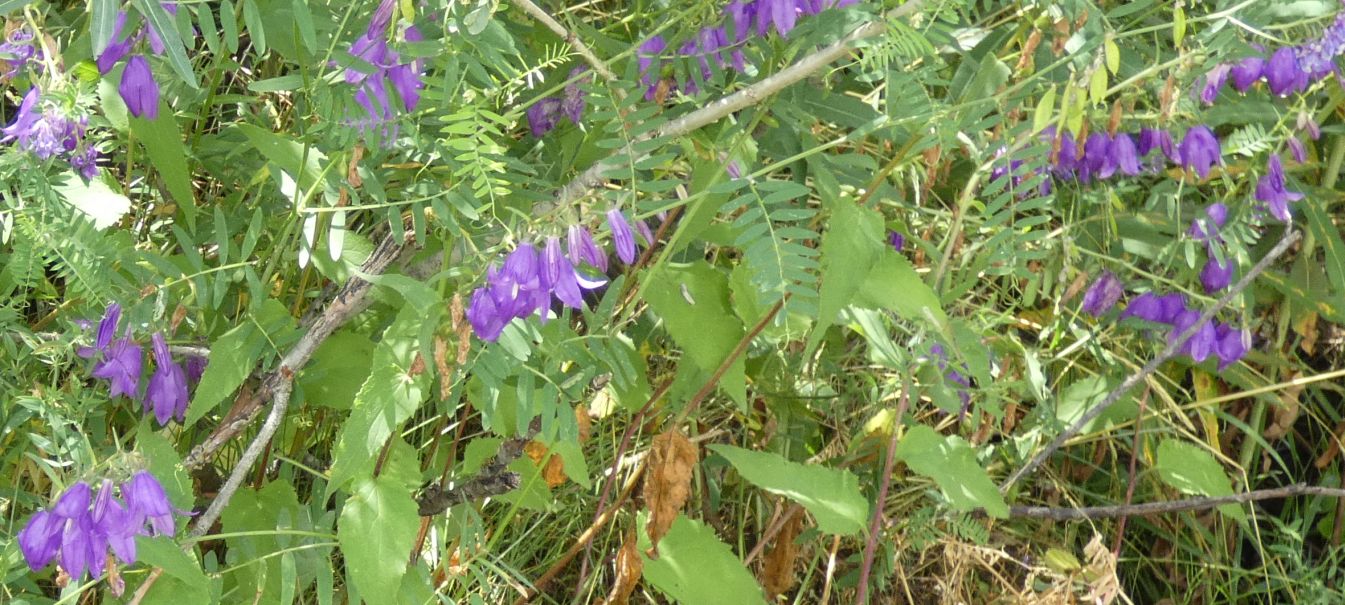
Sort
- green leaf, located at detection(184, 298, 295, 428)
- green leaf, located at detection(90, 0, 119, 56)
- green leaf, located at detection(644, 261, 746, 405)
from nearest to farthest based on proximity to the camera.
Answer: green leaf, located at detection(90, 0, 119, 56) < green leaf, located at detection(184, 298, 295, 428) < green leaf, located at detection(644, 261, 746, 405)

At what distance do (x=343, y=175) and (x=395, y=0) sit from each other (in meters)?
0.30

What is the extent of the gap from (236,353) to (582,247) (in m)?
0.49

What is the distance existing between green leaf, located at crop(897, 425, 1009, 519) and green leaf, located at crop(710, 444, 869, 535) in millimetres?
100

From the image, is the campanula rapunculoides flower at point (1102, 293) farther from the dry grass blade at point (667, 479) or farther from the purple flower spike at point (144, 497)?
the purple flower spike at point (144, 497)

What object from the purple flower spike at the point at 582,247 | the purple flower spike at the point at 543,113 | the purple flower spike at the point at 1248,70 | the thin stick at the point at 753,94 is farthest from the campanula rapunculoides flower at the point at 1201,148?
the purple flower spike at the point at 582,247

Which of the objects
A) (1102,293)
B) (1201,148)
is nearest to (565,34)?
(1201,148)

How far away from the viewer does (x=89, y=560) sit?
133cm

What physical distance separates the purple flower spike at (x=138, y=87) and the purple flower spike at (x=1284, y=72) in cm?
148

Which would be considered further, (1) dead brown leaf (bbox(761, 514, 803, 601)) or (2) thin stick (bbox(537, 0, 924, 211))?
(1) dead brown leaf (bbox(761, 514, 803, 601))

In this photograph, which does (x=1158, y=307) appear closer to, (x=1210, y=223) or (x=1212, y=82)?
(x=1210, y=223)

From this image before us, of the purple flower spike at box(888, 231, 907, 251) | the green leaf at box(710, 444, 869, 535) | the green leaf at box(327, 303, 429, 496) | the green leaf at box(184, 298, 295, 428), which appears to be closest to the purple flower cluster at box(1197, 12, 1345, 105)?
the purple flower spike at box(888, 231, 907, 251)

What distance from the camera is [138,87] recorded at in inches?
55.9

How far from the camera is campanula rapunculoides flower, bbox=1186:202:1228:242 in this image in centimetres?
216

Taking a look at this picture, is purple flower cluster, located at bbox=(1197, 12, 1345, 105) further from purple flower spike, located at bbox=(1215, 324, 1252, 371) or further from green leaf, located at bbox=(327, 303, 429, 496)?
green leaf, located at bbox=(327, 303, 429, 496)
